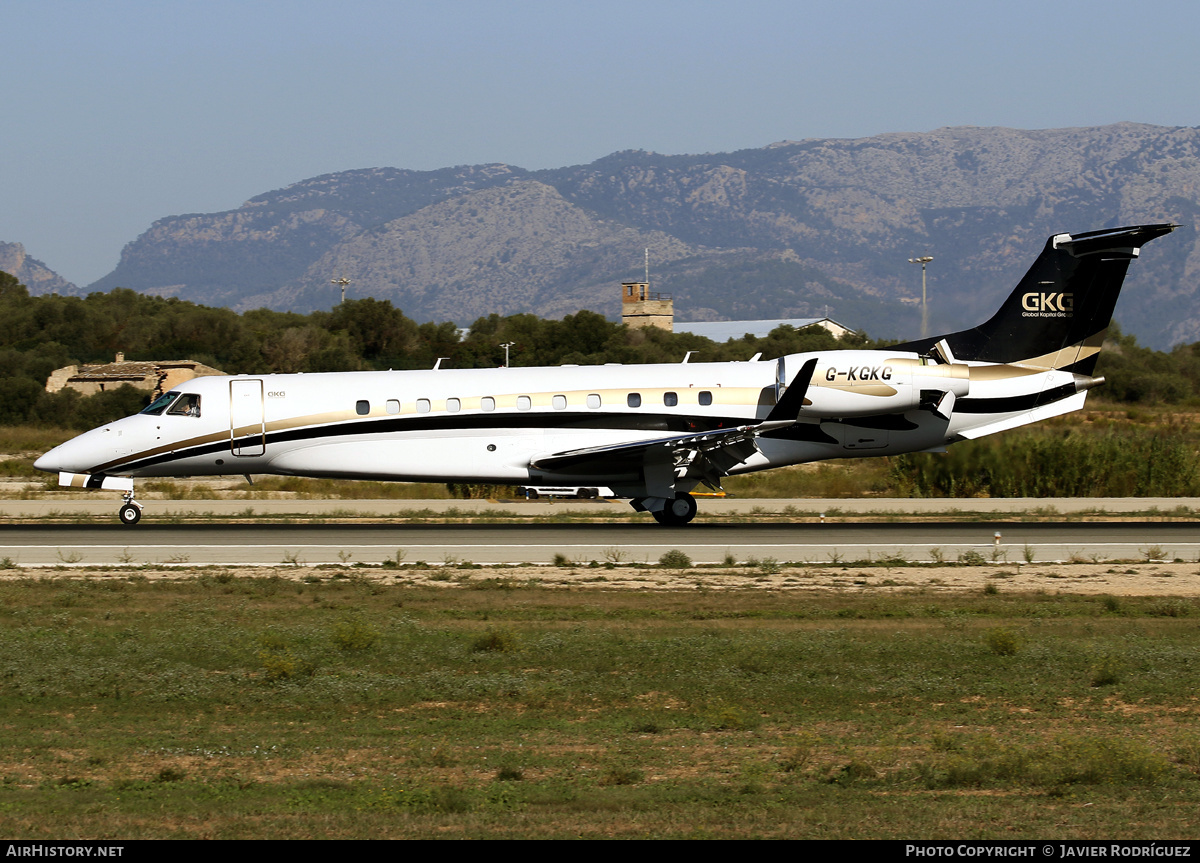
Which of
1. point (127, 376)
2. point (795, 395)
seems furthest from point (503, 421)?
point (127, 376)

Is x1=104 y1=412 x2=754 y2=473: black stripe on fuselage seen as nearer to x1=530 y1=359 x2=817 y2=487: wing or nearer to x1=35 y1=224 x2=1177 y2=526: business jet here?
x1=35 y1=224 x2=1177 y2=526: business jet

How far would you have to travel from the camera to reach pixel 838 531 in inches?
931

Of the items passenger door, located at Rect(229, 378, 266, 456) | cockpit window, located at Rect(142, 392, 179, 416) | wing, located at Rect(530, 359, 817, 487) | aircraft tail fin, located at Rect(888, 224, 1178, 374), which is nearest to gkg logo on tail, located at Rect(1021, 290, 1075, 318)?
aircraft tail fin, located at Rect(888, 224, 1178, 374)

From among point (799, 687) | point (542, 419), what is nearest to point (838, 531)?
point (542, 419)

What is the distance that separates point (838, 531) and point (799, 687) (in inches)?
534

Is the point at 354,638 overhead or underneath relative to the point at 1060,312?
underneath

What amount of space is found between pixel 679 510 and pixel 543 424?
341 centimetres

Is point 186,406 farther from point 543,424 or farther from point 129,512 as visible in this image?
point 543,424

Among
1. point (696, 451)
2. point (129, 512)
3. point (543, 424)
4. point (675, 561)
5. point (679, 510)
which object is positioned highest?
point (543, 424)

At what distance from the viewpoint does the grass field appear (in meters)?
6.80

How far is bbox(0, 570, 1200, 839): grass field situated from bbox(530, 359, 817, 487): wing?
6976 millimetres

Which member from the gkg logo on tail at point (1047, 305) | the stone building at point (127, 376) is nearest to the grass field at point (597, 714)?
the gkg logo on tail at point (1047, 305)

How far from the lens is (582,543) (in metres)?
21.7
